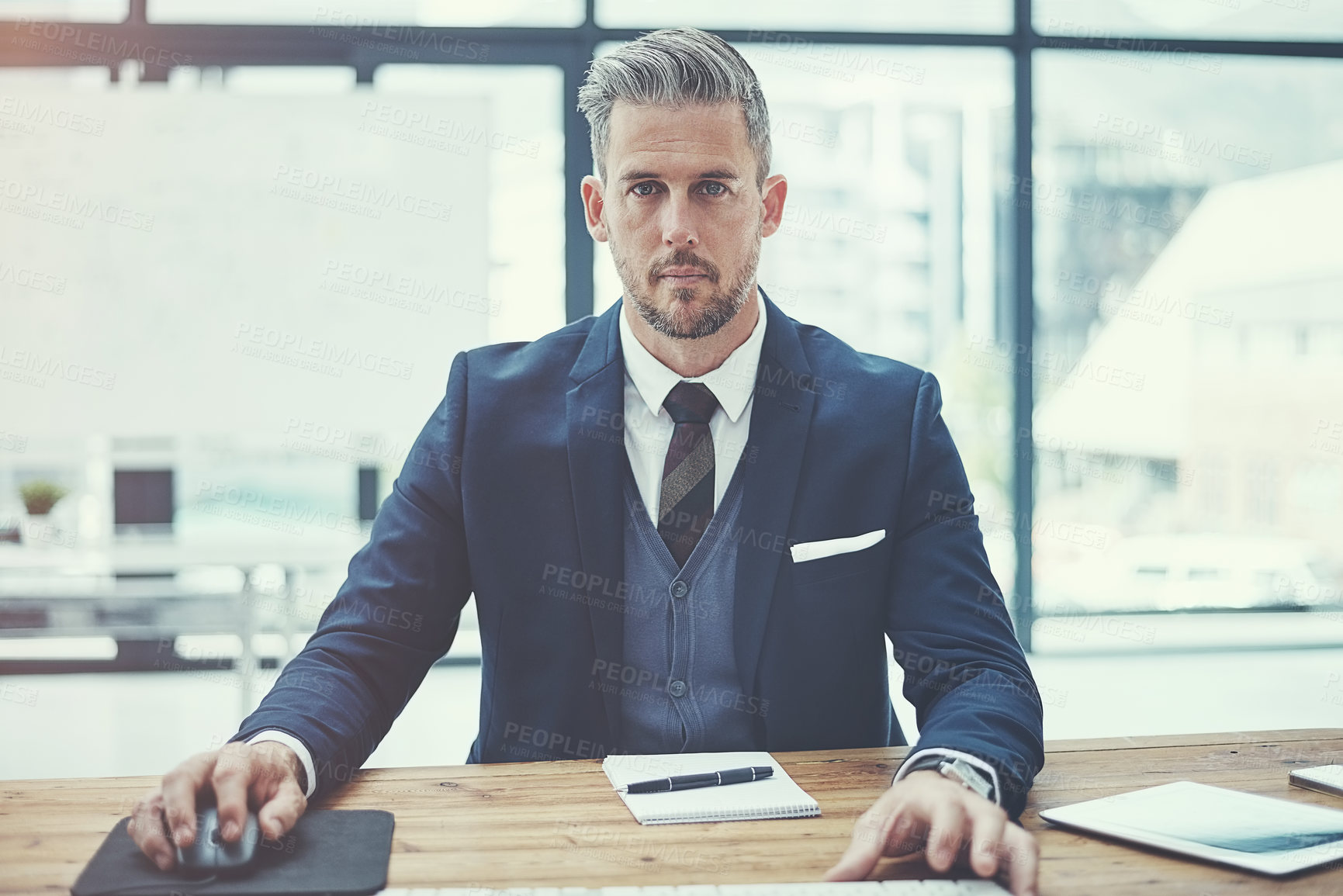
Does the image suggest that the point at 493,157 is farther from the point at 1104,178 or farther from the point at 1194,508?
the point at 1194,508

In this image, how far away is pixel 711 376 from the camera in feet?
4.74

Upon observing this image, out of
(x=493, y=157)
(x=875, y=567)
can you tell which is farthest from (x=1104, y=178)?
(x=875, y=567)

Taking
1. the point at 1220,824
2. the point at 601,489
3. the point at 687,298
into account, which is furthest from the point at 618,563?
the point at 1220,824

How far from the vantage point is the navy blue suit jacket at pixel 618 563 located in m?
1.30

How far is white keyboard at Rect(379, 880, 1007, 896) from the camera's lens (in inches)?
31.5

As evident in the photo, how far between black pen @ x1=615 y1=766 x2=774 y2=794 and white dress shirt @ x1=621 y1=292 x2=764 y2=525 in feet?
1.39

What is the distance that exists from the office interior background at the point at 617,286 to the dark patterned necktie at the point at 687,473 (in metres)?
1.86

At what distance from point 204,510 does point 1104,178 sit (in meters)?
3.75

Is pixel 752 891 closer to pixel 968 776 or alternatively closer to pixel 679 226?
pixel 968 776

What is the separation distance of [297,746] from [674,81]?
949mm

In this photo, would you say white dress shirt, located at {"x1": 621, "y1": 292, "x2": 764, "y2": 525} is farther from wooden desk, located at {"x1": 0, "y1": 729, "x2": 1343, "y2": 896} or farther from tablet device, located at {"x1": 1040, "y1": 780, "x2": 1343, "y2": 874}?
tablet device, located at {"x1": 1040, "y1": 780, "x2": 1343, "y2": 874}

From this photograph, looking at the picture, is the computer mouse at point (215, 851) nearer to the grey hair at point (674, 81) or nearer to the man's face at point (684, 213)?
the man's face at point (684, 213)

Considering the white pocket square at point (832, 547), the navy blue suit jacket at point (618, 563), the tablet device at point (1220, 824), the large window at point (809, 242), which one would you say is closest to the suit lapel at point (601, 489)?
the navy blue suit jacket at point (618, 563)

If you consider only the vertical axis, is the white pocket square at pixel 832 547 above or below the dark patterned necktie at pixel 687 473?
below
